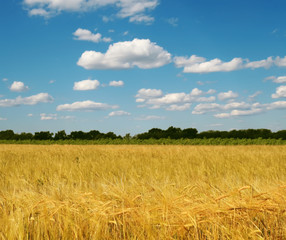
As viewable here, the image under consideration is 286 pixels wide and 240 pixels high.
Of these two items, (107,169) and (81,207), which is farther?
(107,169)

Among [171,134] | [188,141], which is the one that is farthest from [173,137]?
[188,141]

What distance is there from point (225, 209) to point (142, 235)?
438mm

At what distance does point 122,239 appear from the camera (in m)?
1.44

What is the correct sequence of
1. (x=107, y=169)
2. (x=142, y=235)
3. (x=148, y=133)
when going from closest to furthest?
(x=142, y=235) < (x=107, y=169) < (x=148, y=133)

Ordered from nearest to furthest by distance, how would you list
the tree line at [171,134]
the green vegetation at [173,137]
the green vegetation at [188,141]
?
the green vegetation at [188,141], the green vegetation at [173,137], the tree line at [171,134]

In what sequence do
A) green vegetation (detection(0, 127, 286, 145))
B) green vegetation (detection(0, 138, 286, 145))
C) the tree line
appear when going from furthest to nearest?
the tree line < green vegetation (detection(0, 127, 286, 145)) < green vegetation (detection(0, 138, 286, 145))

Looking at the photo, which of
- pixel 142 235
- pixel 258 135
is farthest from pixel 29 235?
pixel 258 135

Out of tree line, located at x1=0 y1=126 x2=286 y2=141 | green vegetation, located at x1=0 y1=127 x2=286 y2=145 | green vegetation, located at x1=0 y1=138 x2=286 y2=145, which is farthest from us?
tree line, located at x1=0 y1=126 x2=286 y2=141

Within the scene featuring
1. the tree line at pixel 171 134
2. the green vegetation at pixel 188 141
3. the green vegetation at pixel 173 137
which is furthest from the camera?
the tree line at pixel 171 134

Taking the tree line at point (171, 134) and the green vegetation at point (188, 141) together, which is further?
the tree line at point (171, 134)

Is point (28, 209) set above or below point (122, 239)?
above

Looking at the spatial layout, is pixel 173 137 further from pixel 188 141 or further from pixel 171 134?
pixel 188 141

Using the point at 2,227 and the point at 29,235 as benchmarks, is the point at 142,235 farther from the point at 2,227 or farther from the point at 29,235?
the point at 2,227

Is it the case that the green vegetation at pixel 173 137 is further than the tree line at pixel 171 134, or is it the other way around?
the tree line at pixel 171 134
